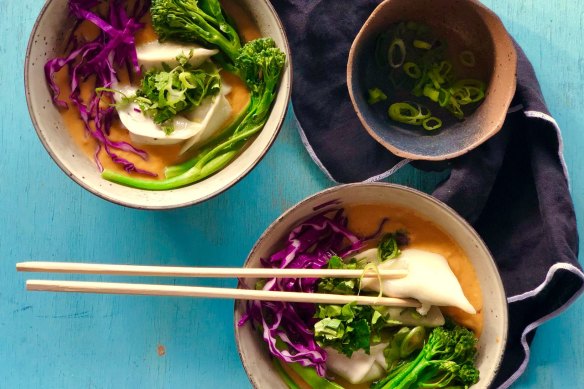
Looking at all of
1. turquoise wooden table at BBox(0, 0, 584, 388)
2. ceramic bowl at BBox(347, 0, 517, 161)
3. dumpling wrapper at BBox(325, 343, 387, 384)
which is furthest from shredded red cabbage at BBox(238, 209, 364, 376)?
ceramic bowl at BBox(347, 0, 517, 161)

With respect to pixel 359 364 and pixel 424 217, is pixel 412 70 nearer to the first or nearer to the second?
pixel 424 217

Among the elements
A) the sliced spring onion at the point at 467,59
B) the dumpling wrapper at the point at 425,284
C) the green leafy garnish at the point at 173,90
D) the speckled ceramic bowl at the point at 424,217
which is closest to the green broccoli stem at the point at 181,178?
the green leafy garnish at the point at 173,90

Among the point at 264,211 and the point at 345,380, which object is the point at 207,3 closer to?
the point at 264,211

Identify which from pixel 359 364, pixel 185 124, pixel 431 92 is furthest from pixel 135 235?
pixel 431 92

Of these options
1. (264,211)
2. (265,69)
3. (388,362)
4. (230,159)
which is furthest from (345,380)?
(265,69)

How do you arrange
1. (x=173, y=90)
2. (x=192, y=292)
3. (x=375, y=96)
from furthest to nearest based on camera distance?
(x=375, y=96), (x=173, y=90), (x=192, y=292)

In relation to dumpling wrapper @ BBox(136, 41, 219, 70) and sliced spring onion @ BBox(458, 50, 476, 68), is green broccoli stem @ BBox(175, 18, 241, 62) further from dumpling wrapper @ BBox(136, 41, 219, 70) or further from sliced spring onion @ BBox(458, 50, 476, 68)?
sliced spring onion @ BBox(458, 50, 476, 68)

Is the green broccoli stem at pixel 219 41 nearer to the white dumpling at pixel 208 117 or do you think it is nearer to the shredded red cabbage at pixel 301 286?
the white dumpling at pixel 208 117
